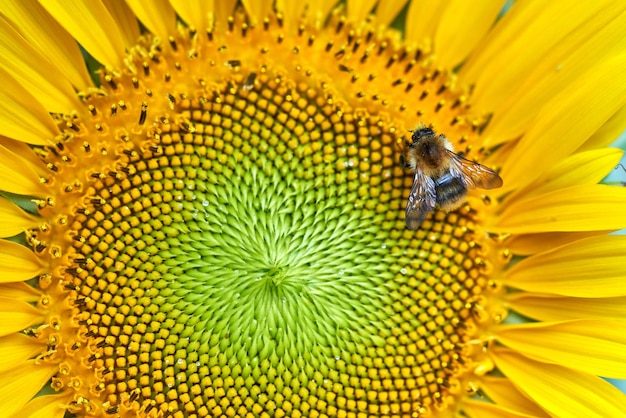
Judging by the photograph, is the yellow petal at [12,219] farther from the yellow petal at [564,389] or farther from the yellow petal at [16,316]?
the yellow petal at [564,389]

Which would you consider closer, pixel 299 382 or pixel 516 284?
pixel 299 382

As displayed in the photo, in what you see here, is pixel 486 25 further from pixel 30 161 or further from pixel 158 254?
pixel 30 161

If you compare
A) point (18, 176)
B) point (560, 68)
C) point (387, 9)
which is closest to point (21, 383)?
point (18, 176)

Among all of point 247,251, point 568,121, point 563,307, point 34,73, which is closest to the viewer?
point 247,251

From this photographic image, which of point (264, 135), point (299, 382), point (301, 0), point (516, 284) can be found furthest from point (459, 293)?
point (301, 0)

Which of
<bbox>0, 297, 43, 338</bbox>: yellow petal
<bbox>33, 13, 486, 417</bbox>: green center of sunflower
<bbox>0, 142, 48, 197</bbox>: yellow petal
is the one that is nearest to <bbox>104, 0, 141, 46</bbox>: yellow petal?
<bbox>33, 13, 486, 417</bbox>: green center of sunflower

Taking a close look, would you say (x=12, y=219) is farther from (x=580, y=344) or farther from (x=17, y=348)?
(x=580, y=344)
